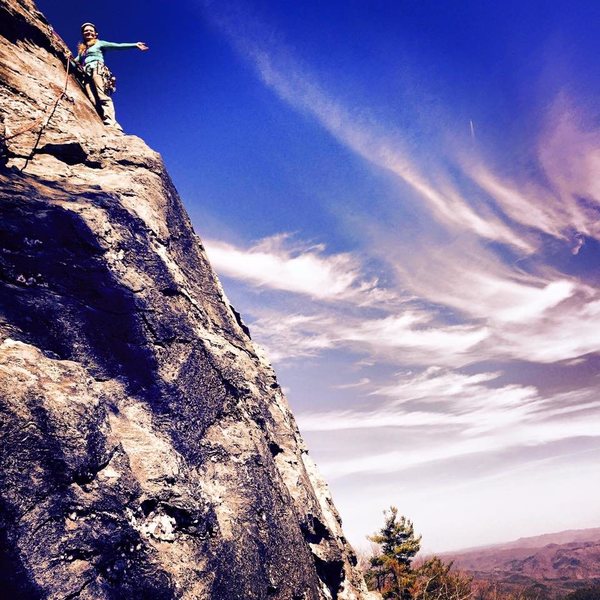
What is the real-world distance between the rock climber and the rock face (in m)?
2.06

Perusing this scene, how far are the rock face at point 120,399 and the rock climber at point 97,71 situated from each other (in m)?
2.06

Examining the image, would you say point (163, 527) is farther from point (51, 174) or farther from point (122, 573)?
point (51, 174)

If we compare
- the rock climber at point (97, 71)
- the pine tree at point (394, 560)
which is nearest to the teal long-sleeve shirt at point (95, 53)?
the rock climber at point (97, 71)

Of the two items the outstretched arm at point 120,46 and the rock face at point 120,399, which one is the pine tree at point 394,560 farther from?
the outstretched arm at point 120,46

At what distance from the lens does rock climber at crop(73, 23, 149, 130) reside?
49.6 feet

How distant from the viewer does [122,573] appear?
6.37 meters

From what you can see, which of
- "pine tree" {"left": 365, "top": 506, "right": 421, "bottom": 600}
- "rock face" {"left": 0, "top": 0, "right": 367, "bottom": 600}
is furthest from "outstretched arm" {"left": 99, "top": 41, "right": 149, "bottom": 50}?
"pine tree" {"left": 365, "top": 506, "right": 421, "bottom": 600}

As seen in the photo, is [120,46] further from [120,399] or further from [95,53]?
[120,399]

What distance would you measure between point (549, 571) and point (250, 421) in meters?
207

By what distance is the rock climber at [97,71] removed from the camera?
15.1m

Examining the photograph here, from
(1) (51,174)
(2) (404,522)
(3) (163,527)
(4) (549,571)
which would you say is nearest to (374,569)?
(2) (404,522)

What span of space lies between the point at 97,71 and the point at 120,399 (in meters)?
14.3

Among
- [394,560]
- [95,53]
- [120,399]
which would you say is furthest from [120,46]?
[394,560]

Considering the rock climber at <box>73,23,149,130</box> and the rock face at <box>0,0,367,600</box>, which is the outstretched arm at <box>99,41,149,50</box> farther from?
the rock face at <box>0,0,367,600</box>
